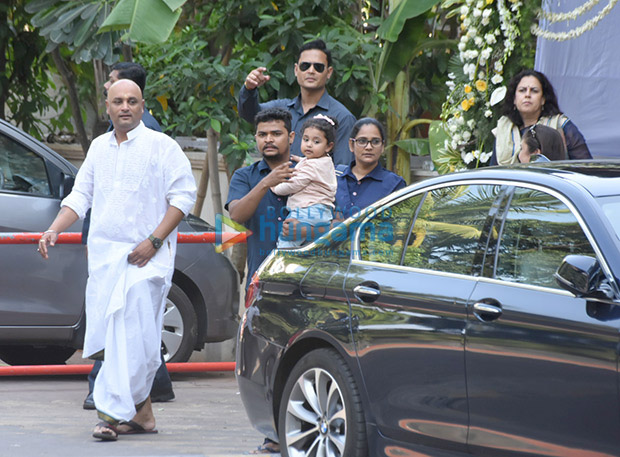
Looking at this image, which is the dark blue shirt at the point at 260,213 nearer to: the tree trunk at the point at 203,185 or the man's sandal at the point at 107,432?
the man's sandal at the point at 107,432

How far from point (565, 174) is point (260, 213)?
8.43ft

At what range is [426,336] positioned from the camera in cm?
441

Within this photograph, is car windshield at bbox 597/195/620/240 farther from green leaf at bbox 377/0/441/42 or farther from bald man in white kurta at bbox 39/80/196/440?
green leaf at bbox 377/0/441/42

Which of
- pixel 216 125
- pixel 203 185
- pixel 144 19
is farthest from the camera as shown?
pixel 203 185

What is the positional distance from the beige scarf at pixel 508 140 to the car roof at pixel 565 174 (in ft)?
7.13

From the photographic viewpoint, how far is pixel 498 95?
313 inches

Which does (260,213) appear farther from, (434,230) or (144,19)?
(144,19)

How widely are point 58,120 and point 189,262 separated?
7056 mm

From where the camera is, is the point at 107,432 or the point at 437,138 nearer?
the point at 107,432

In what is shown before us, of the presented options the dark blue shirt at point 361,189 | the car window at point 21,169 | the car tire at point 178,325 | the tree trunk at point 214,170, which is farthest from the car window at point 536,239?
the tree trunk at point 214,170

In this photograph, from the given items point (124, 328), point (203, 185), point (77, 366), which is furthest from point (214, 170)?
point (124, 328)

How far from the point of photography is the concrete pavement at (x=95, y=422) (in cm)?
607

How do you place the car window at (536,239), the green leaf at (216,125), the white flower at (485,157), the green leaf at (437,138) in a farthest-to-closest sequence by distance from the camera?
the green leaf at (216,125) < the green leaf at (437,138) < the white flower at (485,157) < the car window at (536,239)

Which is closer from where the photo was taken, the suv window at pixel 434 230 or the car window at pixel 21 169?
the suv window at pixel 434 230
